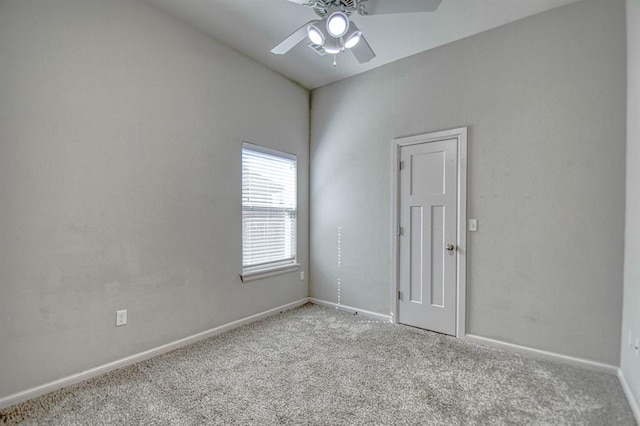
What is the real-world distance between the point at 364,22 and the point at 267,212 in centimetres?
219

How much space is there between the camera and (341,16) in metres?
1.84

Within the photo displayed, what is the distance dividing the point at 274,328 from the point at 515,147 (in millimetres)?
2906

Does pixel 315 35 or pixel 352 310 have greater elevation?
pixel 315 35

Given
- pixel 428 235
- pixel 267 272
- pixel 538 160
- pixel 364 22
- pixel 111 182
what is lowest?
pixel 267 272

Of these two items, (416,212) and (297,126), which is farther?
(297,126)

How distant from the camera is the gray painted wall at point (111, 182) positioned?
74.9 inches

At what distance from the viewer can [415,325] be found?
3.24 m

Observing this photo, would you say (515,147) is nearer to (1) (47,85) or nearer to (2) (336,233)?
(2) (336,233)

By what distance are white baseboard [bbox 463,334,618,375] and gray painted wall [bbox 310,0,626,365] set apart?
0.04m

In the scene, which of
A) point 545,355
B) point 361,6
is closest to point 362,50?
point 361,6

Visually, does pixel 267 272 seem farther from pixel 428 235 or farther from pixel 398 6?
pixel 398 6

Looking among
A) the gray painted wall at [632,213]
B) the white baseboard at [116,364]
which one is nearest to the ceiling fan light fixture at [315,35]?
the gray painted wall at [632,213]

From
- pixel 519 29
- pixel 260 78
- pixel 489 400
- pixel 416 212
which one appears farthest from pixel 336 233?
pixel 519 29

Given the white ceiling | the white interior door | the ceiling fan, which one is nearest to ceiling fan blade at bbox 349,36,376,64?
the ceiling fan
